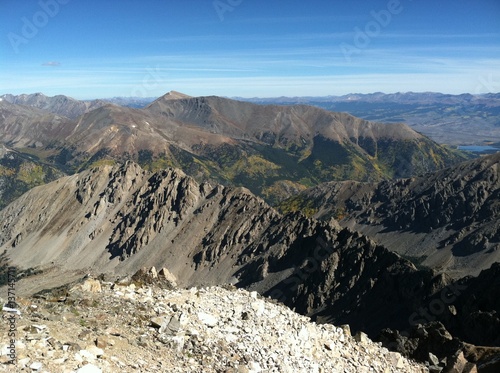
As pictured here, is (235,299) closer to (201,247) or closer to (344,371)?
(344,371)

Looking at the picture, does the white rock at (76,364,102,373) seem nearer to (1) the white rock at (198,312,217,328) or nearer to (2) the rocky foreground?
(2) the rocky foreground

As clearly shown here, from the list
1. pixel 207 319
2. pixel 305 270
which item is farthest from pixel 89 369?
pixel 305 270

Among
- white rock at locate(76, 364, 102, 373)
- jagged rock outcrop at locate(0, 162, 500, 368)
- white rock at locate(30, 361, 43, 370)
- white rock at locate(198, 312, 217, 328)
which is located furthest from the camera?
jagged rock outcrop at locate(0, 162, 500, 368)

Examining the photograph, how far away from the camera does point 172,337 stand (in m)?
29.3

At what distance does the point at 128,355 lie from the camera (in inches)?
1015

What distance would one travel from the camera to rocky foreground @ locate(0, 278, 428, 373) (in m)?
24.3

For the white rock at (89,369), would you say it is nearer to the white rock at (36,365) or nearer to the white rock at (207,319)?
the white rock at (36,365)

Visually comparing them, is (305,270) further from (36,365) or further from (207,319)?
(36,365)

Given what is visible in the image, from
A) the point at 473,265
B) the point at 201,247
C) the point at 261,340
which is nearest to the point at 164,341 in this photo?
the point at 261,340

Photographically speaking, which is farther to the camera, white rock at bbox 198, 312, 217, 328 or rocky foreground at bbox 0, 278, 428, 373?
white rock at bbox 198, 312, 217, 328

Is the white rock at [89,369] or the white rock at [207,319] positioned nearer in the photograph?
the white rock at [89,369]

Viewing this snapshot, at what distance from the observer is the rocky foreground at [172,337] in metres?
24.3

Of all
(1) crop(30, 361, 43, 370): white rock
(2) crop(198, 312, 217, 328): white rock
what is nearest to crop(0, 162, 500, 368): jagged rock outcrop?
(2) crop(198, 312, 217, 328): white rock

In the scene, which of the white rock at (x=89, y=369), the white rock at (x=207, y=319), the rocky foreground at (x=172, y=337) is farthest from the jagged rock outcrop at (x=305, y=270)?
the white rock at (x=89, y=369)
